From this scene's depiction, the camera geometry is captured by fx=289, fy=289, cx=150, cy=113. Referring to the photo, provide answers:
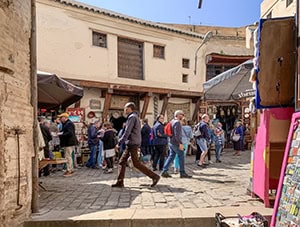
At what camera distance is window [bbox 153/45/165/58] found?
1534 cm

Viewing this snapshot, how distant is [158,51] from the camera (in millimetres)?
15516

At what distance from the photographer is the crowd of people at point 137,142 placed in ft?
21.3

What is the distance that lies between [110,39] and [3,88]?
403 inches

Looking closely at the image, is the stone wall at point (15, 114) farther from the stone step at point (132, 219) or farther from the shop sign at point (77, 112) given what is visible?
the shop sign at point (77, 112)

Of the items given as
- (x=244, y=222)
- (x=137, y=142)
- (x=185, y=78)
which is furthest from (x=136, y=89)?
(x=244, y=222)

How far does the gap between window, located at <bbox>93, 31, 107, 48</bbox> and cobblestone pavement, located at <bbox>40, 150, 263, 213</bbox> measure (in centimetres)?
714

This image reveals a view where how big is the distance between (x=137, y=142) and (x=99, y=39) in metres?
8.25

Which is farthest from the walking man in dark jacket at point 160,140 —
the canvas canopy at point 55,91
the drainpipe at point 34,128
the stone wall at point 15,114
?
the stone wall at point 15,114

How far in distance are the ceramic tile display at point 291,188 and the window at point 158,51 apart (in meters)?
12.7

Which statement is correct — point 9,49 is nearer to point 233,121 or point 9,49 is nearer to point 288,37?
point 288,37

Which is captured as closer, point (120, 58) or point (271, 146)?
point (271, 146)

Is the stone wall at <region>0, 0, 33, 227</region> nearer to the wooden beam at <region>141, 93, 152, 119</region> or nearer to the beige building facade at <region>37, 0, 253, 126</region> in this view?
the beige building facade at <region>37, 0, 253, 126</region>

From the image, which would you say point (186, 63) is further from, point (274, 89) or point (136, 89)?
point (274, 89)

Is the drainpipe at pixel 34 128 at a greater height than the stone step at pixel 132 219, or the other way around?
the drainpipe at pixel 34 128
